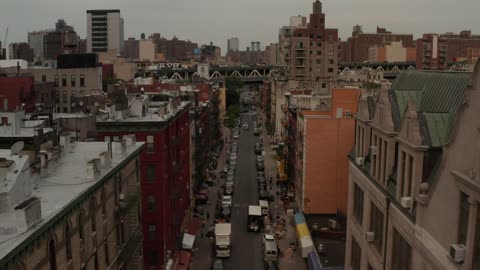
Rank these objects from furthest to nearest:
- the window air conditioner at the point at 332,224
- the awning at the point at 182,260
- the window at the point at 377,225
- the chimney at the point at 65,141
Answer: the awning at the point at 182,260
the window air conditioner at the point at 332,224
the chimney at the point at 65,141
the window at the point at 377,225

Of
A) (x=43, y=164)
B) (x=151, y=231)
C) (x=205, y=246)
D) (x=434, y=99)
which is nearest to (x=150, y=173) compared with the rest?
(x=151, y=231)

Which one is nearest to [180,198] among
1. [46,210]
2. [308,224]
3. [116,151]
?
[308,224]

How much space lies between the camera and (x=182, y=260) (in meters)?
57.8

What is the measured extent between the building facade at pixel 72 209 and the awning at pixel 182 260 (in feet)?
56.3

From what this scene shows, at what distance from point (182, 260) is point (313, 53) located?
105254 millimetres

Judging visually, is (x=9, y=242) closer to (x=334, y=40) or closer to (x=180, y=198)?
(x=180, y=198)

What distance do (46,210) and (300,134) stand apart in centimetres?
5120

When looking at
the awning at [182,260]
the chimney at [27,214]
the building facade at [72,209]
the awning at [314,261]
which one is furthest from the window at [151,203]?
the chimney at [27,214]

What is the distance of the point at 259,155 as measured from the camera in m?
126

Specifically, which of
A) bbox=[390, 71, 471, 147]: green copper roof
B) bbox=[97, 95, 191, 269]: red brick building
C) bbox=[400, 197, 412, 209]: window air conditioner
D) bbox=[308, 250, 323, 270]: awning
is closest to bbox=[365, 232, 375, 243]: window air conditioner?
bbox=[390, 71, 471, 147]: green copper roof

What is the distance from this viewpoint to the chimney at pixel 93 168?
28.5m

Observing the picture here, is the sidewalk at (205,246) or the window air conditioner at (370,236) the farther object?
the sidewalk at (205,246)

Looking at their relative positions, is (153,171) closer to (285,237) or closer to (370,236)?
(285,237)

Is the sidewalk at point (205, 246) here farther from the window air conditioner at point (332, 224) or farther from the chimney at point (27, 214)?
the chimney at point (27, 214)
